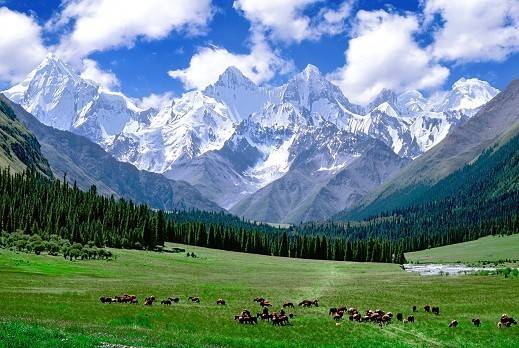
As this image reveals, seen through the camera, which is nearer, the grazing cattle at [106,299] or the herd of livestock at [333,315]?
the herd of livestock at [333,315]

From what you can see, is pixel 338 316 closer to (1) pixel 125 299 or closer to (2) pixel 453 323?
(2) pixel 453 323

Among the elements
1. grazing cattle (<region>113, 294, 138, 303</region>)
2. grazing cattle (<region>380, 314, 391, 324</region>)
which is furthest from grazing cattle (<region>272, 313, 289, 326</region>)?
grazing cattle (<region>113, 294, 138, 303</region>)

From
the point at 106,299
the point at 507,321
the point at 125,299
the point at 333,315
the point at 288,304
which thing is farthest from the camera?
the point at 288,304

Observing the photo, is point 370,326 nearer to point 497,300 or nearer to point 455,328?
point 455,328

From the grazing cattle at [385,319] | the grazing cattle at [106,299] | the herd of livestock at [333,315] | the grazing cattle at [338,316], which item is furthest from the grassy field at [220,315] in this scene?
the grazing cattle at [338,316]

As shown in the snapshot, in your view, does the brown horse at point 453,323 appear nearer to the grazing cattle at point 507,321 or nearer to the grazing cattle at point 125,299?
the grazing cattle at point 507,321

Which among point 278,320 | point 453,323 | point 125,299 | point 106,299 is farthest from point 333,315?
point 106,299

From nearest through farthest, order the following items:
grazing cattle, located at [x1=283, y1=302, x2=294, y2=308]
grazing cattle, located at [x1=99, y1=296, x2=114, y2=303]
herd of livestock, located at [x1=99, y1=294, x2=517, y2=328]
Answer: herd of livestock, located at [x1=99, y1=294, x2=517, y2=328]
grazing cattle, located at [x1=99, y1=296, x2=114, y2=303]
grazing cattle, located at [x1=283, y1=302, x2=294, y2=308]

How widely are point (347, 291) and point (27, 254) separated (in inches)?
2660

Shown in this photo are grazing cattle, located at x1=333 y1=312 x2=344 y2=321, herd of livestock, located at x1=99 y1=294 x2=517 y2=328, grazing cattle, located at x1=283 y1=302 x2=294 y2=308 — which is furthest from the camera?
grazing cattle, located at x1=283 y1=302 x2=294 y2=308

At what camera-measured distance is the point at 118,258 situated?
125875 millimetres

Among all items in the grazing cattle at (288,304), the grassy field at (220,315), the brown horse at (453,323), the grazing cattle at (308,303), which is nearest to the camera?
the grassy field at (220,315)

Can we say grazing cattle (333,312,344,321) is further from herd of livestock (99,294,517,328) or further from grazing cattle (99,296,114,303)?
grazing cattle (99,296,114,303)

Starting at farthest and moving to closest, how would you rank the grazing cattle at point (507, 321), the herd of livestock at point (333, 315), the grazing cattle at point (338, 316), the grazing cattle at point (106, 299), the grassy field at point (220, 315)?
the grazing cattle at point (106, 299)
the grazing cattle at point (338, 316)
the herd of livestock at point (333, 315)
the grazing cattle at point (507, 321)
the grassy field at point (220, 315)
